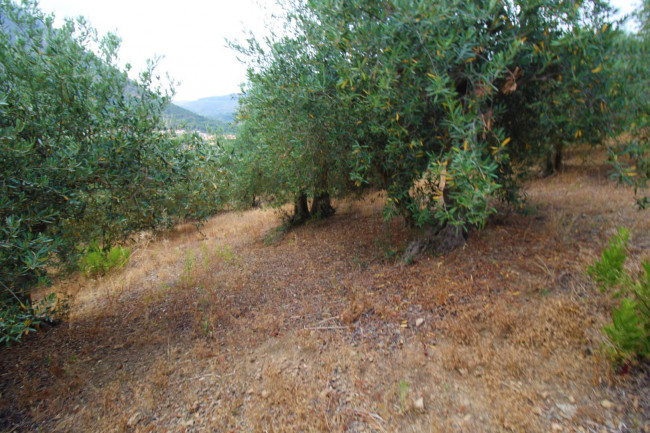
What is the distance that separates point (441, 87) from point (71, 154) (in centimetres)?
451

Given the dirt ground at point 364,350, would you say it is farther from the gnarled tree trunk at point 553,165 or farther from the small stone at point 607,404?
the gnarled tree trunk at point 553,165

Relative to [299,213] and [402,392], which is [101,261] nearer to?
[299,213]

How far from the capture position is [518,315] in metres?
4.06

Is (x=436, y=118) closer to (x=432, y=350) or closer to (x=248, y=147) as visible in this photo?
(x=432, y=350)

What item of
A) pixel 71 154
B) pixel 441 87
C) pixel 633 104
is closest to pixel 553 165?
pixel 633 104

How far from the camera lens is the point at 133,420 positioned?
11.8 feet

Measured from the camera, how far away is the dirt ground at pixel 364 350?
10.0 feet

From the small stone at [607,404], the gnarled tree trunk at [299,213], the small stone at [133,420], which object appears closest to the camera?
the small stone at [607,404]

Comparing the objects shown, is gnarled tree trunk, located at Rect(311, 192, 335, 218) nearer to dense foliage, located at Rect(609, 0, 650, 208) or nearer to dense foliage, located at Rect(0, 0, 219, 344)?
dense foliage, located at Rect(0, 0, 219, 344)

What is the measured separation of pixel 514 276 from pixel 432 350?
2.15 m

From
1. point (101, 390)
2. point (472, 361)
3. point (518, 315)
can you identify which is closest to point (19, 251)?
point (101, 390)

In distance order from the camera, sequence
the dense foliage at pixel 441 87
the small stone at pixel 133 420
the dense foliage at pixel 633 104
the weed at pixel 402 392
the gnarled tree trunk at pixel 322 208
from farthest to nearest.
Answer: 1. the gnarled tree trunk at pixel 322 208
2. the dense foliage at pixel 633 104
3. the dense foliage at pixel 441 87
4. the small stone at pixel 133 420
5. the weed at pixel 402 392

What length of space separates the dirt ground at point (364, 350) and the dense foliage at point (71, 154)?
53.9 inches

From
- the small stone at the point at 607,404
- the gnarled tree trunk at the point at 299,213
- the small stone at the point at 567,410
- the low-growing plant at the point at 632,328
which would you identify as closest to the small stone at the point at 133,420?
the small stone at the point at 567,410
